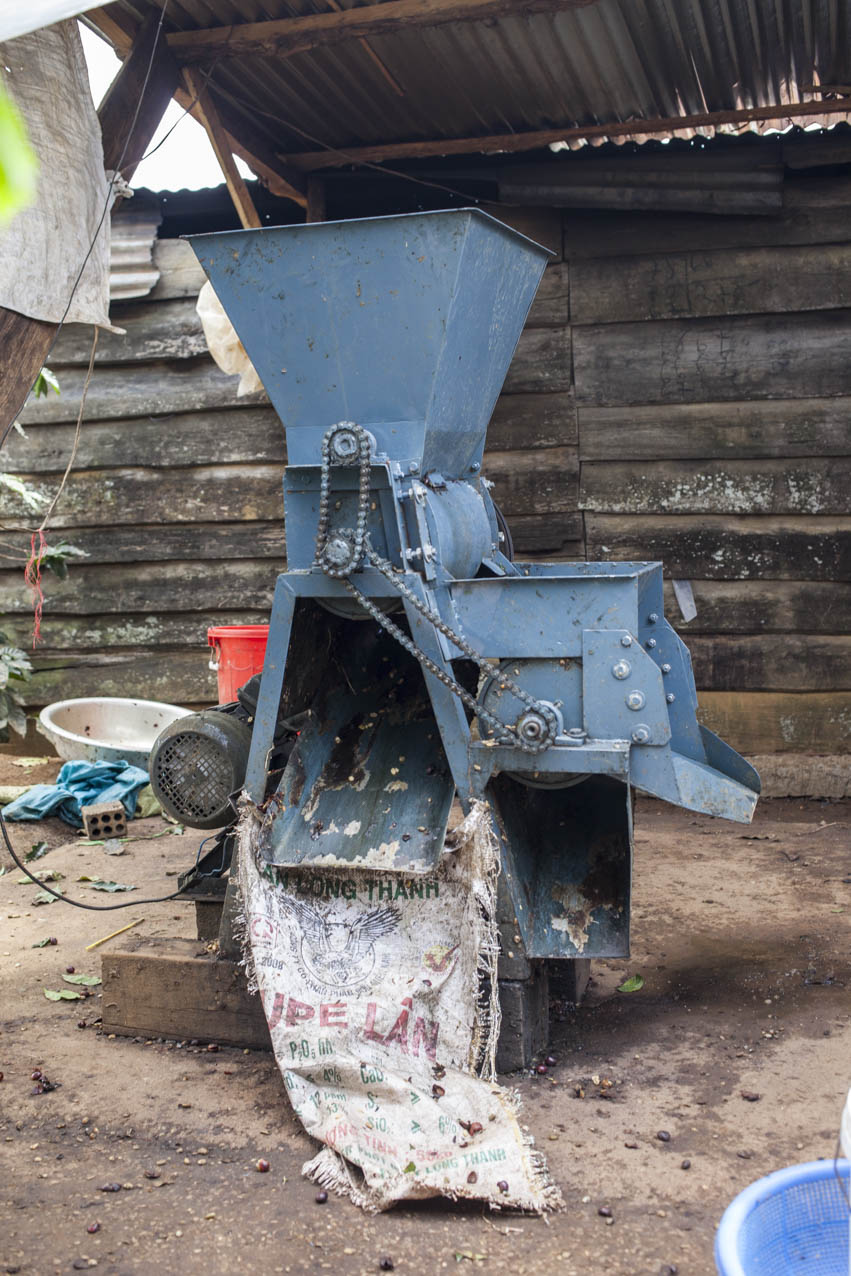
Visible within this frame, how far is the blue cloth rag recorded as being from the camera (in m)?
5.78

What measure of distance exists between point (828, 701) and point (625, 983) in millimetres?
2740

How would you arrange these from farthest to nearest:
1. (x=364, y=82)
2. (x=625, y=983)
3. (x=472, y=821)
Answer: (x=364, y=82)
(x=625, y=983)
(x=472, y=821)

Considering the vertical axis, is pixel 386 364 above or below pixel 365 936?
above

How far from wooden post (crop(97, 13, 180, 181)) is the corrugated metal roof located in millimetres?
160

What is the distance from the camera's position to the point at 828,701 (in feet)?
19.4

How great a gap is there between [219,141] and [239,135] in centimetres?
40

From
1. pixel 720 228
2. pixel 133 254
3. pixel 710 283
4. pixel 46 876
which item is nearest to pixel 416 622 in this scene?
pixel 46 876

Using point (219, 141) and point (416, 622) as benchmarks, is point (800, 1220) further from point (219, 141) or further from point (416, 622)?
point (219, 141)

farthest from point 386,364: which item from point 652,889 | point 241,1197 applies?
point 652,889

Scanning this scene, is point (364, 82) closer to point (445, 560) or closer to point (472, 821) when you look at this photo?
point (445, 560)

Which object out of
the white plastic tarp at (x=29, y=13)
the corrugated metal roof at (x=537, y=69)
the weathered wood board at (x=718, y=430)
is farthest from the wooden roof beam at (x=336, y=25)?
the weathered wood board at (x=718, y=430)

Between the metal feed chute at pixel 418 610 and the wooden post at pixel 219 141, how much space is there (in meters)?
1.62

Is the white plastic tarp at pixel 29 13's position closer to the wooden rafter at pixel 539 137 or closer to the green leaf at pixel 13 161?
the green leaf at pixel 13 161

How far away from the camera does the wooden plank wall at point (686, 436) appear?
227 inches
